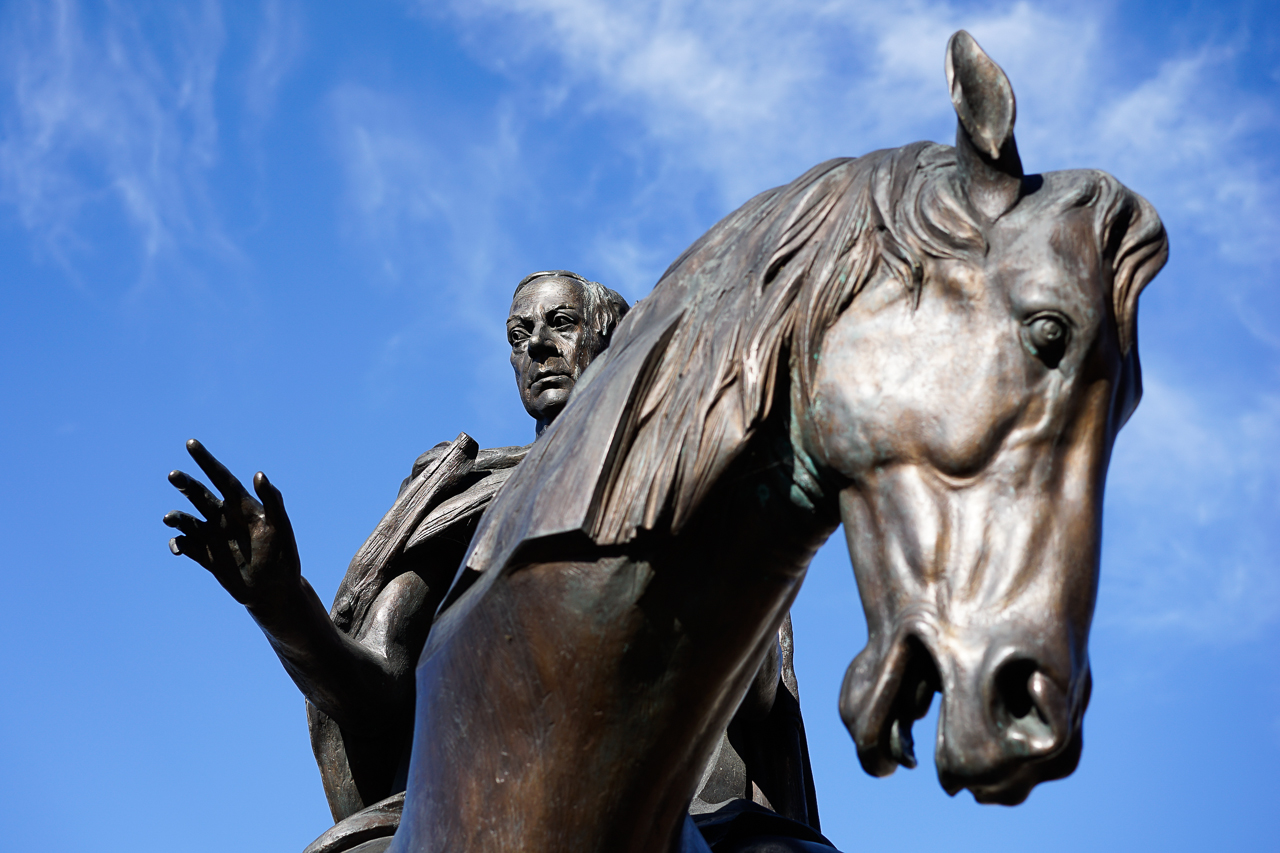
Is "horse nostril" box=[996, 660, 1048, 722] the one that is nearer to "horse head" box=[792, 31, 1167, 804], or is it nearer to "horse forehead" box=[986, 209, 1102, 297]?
"horse head" box=[792, 31, 1167, 804]

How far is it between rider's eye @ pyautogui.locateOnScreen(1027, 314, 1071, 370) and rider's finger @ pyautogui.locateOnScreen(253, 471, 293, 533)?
150 cm

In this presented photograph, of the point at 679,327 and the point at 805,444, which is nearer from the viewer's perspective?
the point at 805,444

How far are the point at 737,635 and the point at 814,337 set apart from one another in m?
0.44

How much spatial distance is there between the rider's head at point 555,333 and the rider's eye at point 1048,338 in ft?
7.69

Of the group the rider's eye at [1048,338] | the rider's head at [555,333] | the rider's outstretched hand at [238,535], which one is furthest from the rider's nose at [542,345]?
the rider's eye at [1048,338]

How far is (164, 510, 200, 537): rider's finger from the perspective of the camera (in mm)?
2699

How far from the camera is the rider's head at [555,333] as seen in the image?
13.4ft

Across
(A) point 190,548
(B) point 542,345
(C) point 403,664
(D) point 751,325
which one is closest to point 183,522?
(A) point 190,548

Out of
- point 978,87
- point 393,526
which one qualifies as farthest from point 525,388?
point 978,87

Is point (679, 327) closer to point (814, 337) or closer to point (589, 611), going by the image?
point (814, 337)

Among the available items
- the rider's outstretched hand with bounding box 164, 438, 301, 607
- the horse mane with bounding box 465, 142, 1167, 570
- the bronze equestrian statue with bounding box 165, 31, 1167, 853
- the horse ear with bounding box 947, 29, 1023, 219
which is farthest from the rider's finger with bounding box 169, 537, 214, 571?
the horse ear with bounding box 947, 29, 1023, 219

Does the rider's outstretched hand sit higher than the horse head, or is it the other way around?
the rider's outstretched hand

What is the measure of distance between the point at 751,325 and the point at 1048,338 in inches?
15.3

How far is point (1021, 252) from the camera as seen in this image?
1.83 m
